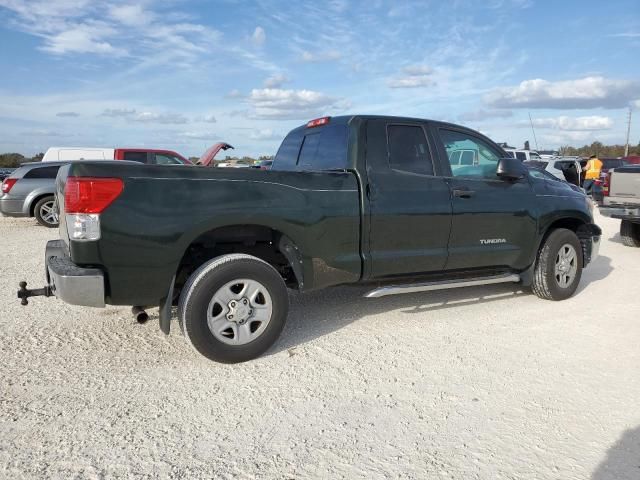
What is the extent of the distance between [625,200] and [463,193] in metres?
5.72

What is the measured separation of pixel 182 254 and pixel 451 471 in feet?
7.31

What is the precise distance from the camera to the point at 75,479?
2479 millimetres

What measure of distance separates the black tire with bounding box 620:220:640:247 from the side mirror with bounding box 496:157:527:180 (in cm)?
560

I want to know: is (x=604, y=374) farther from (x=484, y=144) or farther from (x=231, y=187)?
(x=231, y=187)

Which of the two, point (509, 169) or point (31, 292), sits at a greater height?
point (509, 169)

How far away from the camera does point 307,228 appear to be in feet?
13.5

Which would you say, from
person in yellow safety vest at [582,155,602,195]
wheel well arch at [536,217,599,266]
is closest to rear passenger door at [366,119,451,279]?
wheel well arch at [536,217,599,266]

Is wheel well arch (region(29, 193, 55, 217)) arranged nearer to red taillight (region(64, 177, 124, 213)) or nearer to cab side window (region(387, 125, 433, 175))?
red taillight (region(64, 177, 124, 213))

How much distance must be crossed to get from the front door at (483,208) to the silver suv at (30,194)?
10315 mm

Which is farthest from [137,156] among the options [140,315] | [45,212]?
[140,315]

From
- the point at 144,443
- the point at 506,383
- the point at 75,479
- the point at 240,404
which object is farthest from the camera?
the point at 506,383

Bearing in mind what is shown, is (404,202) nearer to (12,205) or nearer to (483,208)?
(483,208)

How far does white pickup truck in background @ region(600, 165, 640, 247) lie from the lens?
8.90 meters

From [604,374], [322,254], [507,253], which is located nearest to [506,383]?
[604,374]
